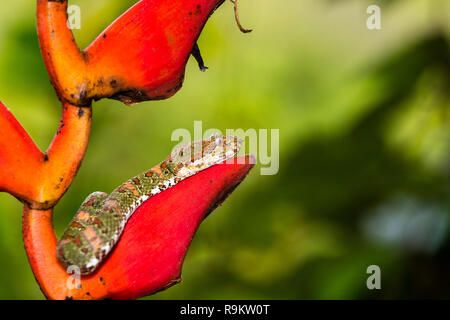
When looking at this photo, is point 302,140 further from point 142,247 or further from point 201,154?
point 142,247

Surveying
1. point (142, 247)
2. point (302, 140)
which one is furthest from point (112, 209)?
point (302, 140)

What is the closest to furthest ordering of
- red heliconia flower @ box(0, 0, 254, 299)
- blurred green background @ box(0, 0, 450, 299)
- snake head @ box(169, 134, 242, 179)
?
red heliconia flower @ box(0, 0, 254, 299) < snake head @ box(169, 134, 242, 179) < blurred green background @ box(0, 0, 450, 299)

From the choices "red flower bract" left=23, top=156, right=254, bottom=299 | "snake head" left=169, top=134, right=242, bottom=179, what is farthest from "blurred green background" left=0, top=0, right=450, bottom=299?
"red flower bract" left=23, top=156, right=254, bottom=299

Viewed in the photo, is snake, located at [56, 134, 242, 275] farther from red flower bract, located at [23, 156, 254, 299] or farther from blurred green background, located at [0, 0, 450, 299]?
blurred green background, located at [0, 0, 450, 299]

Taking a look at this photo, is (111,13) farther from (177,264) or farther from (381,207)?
(177,264)

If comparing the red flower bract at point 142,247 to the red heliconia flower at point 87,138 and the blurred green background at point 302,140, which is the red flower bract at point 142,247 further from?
the blurred green background at point 302,140

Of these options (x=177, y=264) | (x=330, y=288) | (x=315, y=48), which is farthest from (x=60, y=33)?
(x=315, y=48)
